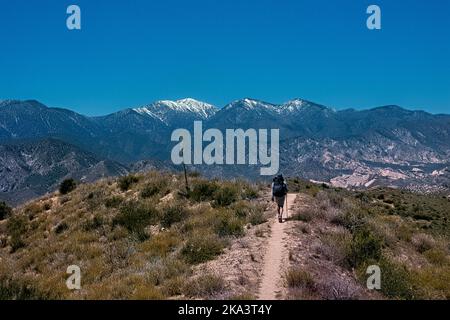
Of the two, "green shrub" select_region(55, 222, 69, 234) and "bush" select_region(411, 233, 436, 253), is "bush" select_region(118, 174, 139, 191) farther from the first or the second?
"bush" select_region(411, 233, 436, 253)

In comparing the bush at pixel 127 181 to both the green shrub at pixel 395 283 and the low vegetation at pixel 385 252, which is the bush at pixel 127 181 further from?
the green shrub at pixel 395 283

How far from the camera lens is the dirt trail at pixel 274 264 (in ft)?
41.8

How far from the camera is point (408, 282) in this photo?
52.3 feet

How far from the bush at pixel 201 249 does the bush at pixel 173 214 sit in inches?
214

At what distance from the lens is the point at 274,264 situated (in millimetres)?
15375

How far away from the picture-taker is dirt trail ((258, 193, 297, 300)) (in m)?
12.8

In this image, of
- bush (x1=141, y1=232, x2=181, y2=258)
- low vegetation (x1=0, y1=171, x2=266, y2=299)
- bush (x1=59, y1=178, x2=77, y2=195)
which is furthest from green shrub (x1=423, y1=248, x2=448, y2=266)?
bush (x1=59, y1=178, x2=77, y2=195)

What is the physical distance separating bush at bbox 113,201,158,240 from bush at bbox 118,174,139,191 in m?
7.77

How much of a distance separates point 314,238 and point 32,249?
1379 cm

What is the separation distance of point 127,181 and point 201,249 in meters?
17.8

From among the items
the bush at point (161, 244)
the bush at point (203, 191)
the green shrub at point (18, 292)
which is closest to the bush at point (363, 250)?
the bush at point (161, 244)
